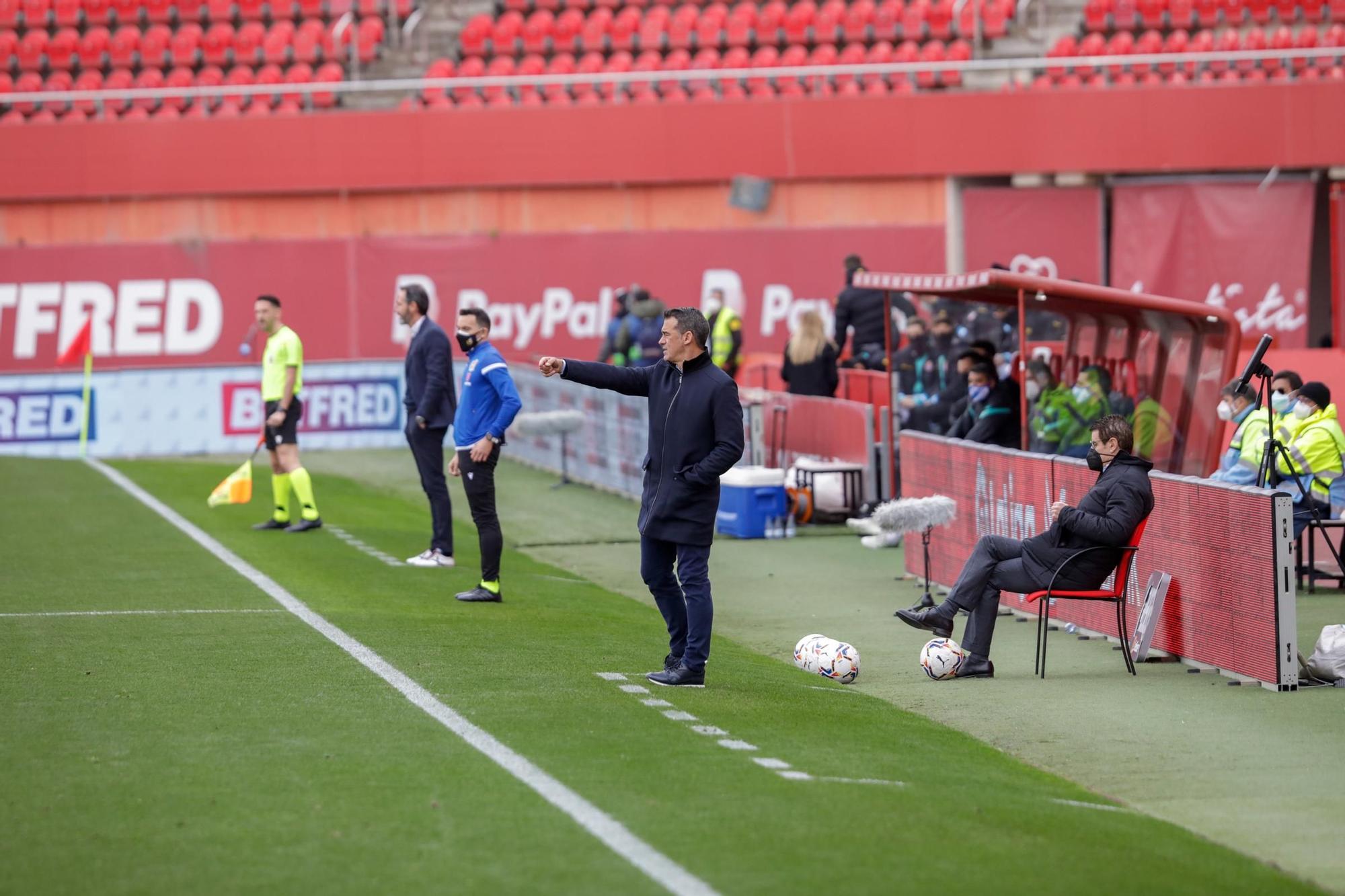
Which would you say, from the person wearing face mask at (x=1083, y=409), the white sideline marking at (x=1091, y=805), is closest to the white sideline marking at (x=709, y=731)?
the white sideline marking at (x=1091, y=805)

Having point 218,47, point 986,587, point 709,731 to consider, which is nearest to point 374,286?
point 218,47

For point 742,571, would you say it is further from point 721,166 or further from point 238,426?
point 721,166

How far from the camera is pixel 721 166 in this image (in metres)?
27.1

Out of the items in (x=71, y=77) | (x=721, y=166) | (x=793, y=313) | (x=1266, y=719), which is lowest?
(x=1266, y=719)

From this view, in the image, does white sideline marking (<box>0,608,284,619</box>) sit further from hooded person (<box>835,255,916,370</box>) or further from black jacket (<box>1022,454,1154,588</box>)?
hooded person (<box>835,255,916,370</box>)

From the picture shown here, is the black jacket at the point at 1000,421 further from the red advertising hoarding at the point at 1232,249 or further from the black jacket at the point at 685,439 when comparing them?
the red advertising hoarding at the point at 1232,249

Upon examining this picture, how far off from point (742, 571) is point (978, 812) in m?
8.13

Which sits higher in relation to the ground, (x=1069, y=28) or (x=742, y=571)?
(x=1069, y=28)

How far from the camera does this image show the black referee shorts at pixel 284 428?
15570 mm

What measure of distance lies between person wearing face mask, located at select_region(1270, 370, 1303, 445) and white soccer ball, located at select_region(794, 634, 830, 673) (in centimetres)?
511

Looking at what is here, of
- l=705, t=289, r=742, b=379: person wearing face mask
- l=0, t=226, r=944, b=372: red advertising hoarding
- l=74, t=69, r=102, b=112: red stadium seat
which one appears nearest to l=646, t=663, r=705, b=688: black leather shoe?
l=705, t=289, r=742, b=379: person wearing face mask

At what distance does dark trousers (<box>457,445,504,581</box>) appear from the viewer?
12.3 metres

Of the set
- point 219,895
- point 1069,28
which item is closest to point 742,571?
point 219,895

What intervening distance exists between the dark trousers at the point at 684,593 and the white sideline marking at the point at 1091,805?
2318 mm
